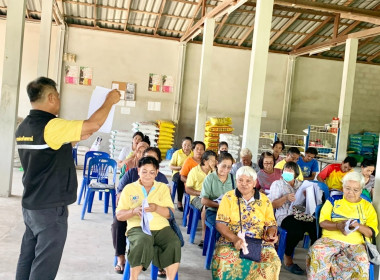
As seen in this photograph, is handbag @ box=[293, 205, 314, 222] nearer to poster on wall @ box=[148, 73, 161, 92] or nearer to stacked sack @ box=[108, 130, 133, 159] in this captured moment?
stacked sack @ box=[108, 130, 133, 159]

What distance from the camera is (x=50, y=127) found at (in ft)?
7.96

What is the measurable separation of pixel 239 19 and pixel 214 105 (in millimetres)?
2985

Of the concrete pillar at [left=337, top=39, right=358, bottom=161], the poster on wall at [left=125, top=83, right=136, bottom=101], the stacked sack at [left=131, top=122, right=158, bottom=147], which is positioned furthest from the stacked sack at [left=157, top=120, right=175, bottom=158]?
the concrete pillar at [left=337, top=39, right=358, bottom=161]

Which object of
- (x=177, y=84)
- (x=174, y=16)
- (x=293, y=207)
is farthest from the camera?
(x=177, y=84)

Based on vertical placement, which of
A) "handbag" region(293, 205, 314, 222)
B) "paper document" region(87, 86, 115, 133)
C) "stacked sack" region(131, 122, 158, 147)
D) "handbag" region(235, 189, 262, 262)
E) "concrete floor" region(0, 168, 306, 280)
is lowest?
"concrete floor" region(0, 168, 306, 280)

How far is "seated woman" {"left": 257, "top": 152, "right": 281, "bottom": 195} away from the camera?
530 cm

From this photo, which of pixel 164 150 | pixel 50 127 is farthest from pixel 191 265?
pixel 164 150

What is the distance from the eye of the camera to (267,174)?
5.41m

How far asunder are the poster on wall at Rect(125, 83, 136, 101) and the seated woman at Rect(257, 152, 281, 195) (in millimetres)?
8367

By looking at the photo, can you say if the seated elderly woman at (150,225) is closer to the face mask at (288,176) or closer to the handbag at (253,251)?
the handbag at (253,251)

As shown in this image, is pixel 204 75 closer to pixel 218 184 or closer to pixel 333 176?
pixel 333 176

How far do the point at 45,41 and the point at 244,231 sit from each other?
6107 millimetres

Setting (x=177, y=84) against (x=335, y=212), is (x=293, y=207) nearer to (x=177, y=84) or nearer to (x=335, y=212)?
(x=335, y=212)

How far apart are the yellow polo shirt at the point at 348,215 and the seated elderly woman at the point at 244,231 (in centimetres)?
56
